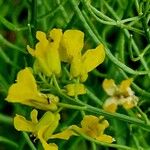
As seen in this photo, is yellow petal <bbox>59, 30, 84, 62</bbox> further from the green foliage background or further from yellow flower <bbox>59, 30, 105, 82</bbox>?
the green foliage background

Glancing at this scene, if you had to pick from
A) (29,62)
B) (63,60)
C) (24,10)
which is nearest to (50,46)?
(63,60)

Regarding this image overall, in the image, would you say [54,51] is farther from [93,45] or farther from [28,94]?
[93,45]

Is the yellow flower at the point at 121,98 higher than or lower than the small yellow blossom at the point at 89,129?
higher

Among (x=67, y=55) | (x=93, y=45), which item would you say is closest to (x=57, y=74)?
(x=67, y=55)

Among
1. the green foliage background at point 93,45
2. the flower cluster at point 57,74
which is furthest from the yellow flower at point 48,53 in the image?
the green foliage background at point 93,45

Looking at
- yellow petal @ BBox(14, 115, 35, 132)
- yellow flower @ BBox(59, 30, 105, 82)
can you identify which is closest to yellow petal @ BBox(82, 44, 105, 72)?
yellow flower @ BBox(59, 30, 105, 82)

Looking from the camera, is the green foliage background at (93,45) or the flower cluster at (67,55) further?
the green foliage background at (93,45)

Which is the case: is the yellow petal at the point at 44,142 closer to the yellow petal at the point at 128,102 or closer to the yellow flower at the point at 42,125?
the yellow flower at the point at 42,125
